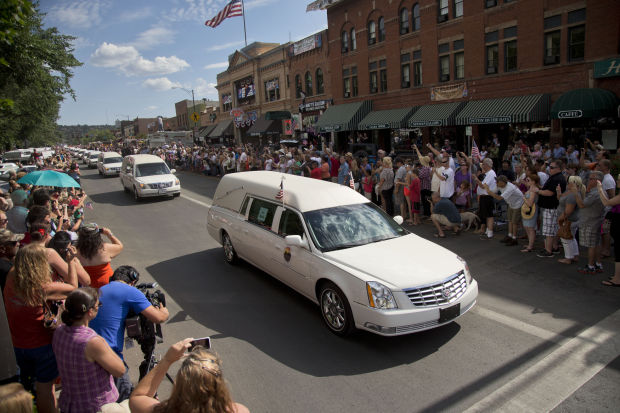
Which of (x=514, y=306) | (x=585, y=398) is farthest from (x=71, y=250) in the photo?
(x=514, y=306)

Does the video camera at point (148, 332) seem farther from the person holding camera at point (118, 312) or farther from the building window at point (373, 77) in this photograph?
the building window at point (373, 77)

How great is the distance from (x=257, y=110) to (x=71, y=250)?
41406mm

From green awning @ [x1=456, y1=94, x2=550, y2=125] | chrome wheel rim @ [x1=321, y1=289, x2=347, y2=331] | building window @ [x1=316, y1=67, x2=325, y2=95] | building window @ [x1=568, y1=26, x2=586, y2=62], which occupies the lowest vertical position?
chrome wheel rim @ [x1=321, y1=289, x2=347, y2=331]

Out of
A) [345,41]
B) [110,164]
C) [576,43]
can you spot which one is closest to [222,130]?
[110,164]

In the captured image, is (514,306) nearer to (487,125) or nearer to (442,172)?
(442,172)

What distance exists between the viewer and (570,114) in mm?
17406

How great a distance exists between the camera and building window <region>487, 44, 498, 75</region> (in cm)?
2147

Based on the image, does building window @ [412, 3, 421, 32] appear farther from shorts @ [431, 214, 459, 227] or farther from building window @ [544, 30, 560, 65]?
shorts @ [431, 214, 459, 227]

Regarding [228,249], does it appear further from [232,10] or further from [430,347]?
[232,10]

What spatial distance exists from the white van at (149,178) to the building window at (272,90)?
23538 mm

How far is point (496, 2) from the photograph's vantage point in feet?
68.2

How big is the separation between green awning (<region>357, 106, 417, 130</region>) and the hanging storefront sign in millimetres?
1633

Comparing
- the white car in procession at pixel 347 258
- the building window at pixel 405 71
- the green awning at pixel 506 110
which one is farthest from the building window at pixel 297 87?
the white car in procession at pixel 347 258

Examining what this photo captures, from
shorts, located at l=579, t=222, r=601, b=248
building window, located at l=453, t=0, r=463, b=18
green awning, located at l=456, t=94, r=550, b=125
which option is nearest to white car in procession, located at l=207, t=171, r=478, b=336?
shorts, located at l=579, t=222, r=601, b=248
